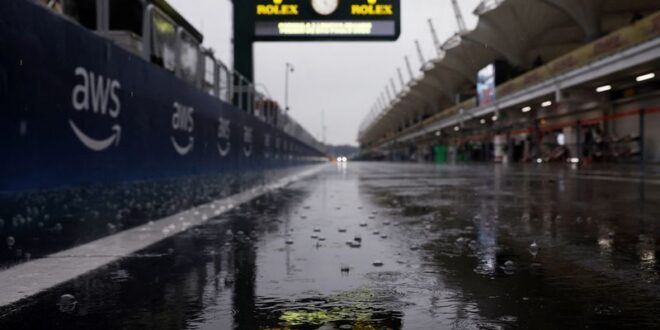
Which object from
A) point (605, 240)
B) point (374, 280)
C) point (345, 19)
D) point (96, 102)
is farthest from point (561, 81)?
point (374, 280)

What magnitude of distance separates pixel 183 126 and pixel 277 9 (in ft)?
42.8

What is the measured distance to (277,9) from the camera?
82.2ft

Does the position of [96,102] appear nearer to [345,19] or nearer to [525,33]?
[345,19]

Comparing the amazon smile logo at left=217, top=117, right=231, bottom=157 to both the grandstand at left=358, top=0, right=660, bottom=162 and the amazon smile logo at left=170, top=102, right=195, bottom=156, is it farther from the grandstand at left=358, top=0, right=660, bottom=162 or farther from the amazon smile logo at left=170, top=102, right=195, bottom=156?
the grandstand at left=358, top=0, right=660, bottom=162

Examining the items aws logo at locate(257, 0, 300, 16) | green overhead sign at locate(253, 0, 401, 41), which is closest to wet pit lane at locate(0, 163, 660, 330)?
green overhead sign at locate(253, 0, 401, 41)

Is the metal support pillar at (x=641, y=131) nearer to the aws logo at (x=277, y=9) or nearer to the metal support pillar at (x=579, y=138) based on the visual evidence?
the metal support pillar at (x=579, y=138)

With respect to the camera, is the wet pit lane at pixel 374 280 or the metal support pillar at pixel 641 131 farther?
the metal support pillar at pixel 641 131

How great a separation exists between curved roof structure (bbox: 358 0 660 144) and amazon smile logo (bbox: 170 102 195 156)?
117 ft

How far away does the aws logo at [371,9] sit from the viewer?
958 inches

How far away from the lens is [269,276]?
2887 mm

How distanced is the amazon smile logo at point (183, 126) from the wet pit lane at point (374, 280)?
25.8 ft

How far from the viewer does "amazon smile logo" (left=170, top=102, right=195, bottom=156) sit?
41.7 feet

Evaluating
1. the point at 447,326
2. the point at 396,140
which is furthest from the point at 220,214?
the point at 396,140

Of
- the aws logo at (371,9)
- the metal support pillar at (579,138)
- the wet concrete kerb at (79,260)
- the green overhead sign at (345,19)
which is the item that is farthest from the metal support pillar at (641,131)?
the wet concrete kerb at (79,260)
